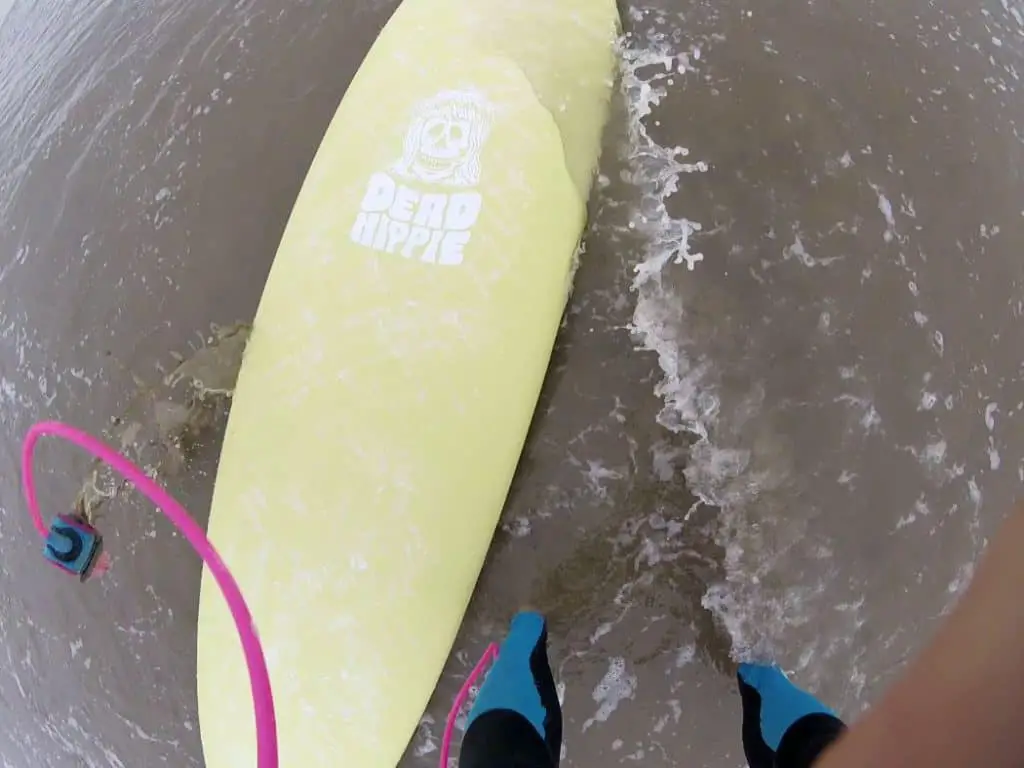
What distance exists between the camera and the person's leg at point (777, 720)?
740 millimetres

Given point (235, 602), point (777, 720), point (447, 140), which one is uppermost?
point (447, 140)

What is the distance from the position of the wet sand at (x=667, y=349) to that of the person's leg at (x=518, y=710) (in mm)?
18

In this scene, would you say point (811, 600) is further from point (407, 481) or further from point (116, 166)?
point (116, 166)

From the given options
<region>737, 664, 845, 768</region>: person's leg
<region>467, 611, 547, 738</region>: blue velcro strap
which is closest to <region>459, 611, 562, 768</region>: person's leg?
<region>467, 611, 547, 738</region>: blue velcro strap

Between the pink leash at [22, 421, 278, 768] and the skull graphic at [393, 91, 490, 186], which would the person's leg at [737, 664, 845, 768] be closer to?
the pink leash at [22, 421, 278, 768]

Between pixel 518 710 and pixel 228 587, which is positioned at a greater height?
pixel 228 587

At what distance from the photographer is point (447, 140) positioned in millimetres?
829

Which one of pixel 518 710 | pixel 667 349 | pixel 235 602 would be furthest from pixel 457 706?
pixel 667 349

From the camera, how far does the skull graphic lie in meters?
0.82

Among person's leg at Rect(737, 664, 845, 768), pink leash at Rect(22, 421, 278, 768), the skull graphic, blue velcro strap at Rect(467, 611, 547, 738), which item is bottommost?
person's leg at Rect(737, 664, 845, 768)

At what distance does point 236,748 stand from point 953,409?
735 mm

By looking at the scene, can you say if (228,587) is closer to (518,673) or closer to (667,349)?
(518,673)

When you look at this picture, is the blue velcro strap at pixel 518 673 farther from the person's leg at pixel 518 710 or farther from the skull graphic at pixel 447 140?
the skull graphic at pixel 447 140

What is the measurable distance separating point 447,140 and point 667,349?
0.30m
